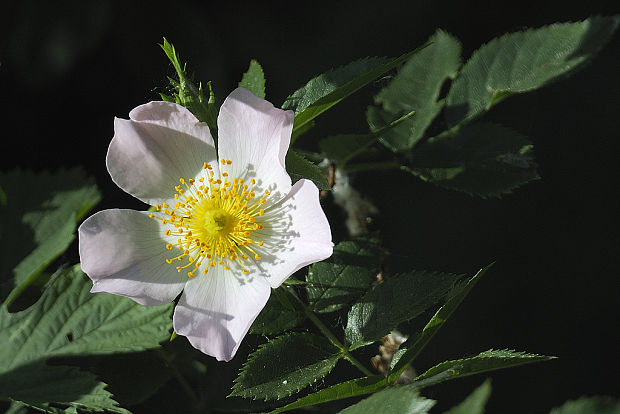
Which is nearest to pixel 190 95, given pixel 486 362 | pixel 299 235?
pixel 299 235

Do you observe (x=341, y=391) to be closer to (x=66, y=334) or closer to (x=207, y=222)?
(x=207, y=222)

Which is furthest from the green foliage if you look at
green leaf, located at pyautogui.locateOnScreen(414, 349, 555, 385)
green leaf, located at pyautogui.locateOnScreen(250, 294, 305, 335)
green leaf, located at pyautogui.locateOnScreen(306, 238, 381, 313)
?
green leaf, located at pyautogui.locateOnScreen(414, 349, 555, 385)

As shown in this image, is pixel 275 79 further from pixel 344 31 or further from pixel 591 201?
pixel 591 201

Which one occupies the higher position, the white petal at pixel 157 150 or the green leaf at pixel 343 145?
the white petal at pixel 157 150

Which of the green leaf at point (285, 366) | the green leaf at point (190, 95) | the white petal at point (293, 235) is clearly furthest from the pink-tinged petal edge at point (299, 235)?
the green leaf at point (190, 95)

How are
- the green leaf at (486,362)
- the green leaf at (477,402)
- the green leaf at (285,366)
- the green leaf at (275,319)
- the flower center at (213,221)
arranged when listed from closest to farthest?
the green leaf at (477,402)
the green leaf at (486,362)
the green leaf at (285,366)
the green leaf at (275,319)
the flower center at (213,221)

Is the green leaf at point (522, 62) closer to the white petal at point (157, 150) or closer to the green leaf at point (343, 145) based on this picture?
the green leaf at point (343, 145)
